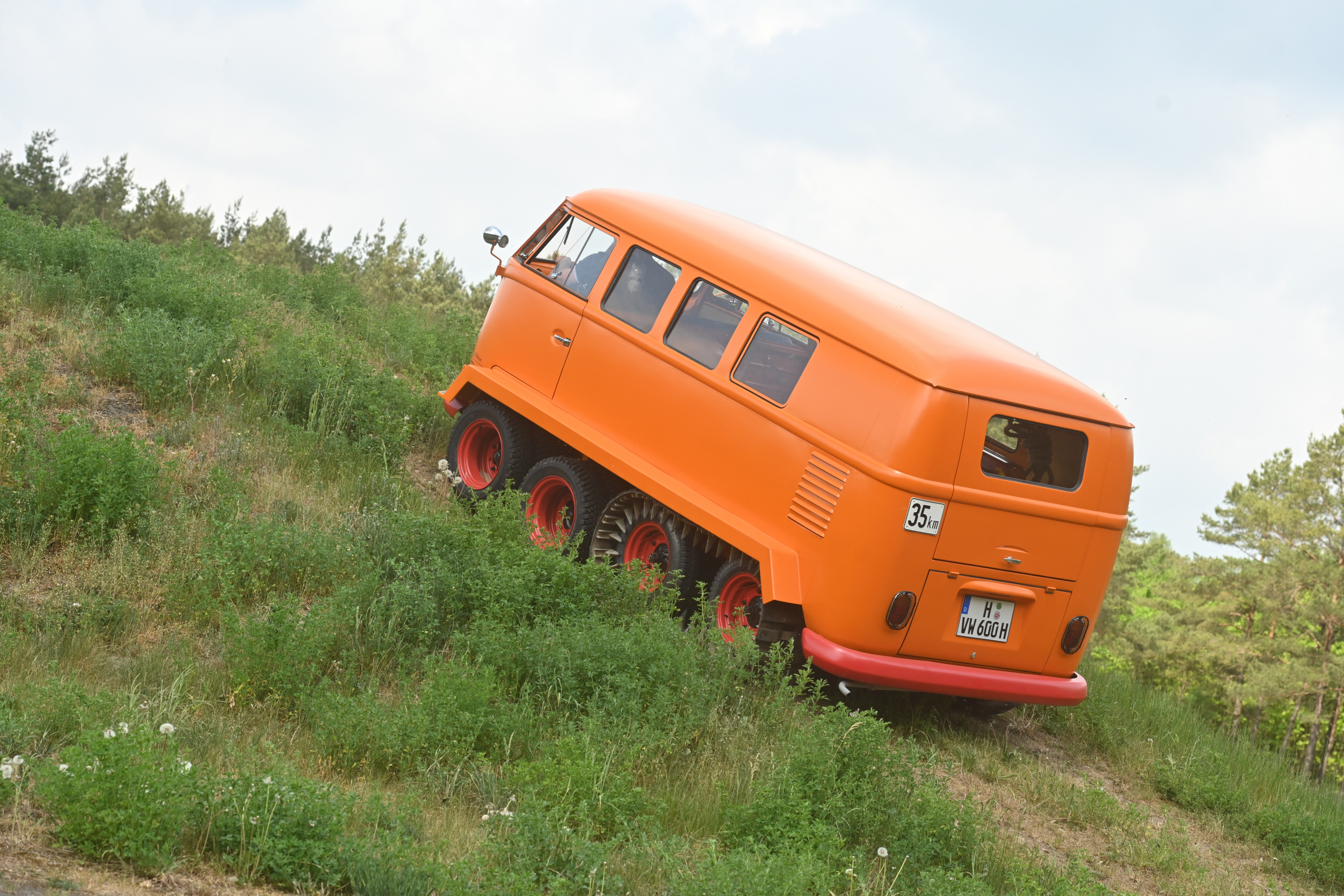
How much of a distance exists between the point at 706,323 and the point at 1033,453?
7.43 ft

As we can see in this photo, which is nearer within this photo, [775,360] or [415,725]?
[415,725]

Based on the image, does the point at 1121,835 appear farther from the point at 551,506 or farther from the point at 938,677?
the point at 551,506

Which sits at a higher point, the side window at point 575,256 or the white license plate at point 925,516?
the side window at point 575,256

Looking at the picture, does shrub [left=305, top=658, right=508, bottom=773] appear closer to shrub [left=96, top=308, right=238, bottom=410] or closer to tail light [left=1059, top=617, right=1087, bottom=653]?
tail light [left=1059, top=617, right=1087, bottom=653]

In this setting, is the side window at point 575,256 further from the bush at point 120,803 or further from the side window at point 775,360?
the bush at point 120,803

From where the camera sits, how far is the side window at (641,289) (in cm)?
765

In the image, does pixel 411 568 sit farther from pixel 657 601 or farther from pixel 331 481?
pixel 331 481

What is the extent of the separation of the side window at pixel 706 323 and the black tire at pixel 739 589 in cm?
133

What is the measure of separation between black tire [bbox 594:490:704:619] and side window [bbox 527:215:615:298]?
5.55ft

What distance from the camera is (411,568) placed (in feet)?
21.2

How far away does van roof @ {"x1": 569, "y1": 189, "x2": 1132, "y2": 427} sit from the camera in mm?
6258

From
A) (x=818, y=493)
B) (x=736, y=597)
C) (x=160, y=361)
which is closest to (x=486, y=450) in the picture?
(x=160, y=361)

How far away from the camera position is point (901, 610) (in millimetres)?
6195

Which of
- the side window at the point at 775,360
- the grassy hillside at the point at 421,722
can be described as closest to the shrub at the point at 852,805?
the grassy hillside at the point at 421,722
